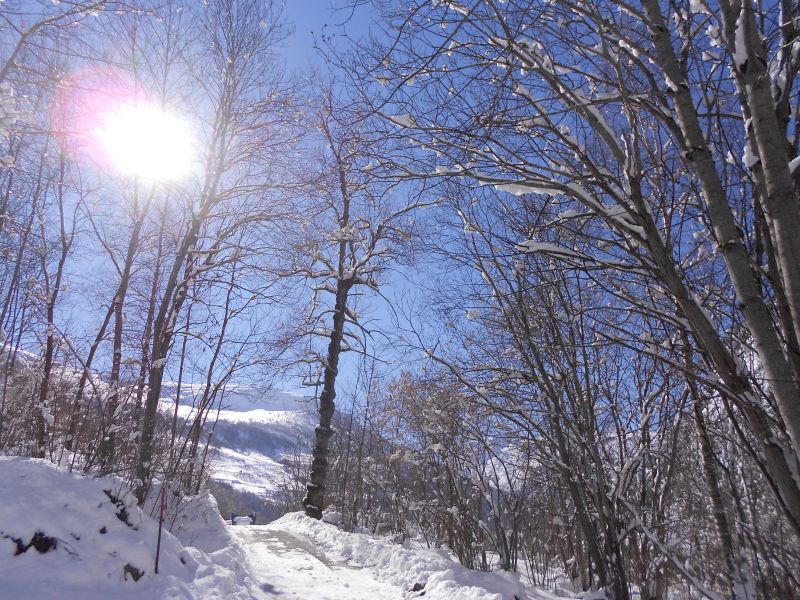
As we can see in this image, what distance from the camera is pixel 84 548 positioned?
421cm

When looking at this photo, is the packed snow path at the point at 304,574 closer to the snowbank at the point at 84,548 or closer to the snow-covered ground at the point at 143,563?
the snow-covered ground at the point at 143,563

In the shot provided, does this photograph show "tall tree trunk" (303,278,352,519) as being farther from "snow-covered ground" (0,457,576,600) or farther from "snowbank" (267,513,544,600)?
"snow-covered ground" (0,457,576,600)

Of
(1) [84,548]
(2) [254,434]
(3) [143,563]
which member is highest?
(2) [254,434]

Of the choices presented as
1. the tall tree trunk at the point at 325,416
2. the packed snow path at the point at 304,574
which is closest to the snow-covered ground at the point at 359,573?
the packed snow path at the point at 304,574

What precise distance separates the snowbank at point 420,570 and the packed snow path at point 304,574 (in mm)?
227

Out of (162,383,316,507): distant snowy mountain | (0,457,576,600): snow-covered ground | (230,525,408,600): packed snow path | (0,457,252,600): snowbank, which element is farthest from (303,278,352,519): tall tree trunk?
(0,457,252,600): snowbank

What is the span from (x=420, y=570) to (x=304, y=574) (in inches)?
67.1

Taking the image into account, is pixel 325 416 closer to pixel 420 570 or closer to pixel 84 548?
pixel 420 570

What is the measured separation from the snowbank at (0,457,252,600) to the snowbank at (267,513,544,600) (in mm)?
2280

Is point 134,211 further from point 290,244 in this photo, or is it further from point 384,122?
point 384,122

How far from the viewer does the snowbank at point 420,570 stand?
5605 mm

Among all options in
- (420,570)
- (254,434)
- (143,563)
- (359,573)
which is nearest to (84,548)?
(143,563)

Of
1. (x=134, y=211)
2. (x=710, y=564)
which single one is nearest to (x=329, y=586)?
(x=710, y=564)

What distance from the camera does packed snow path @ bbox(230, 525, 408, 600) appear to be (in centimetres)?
600
